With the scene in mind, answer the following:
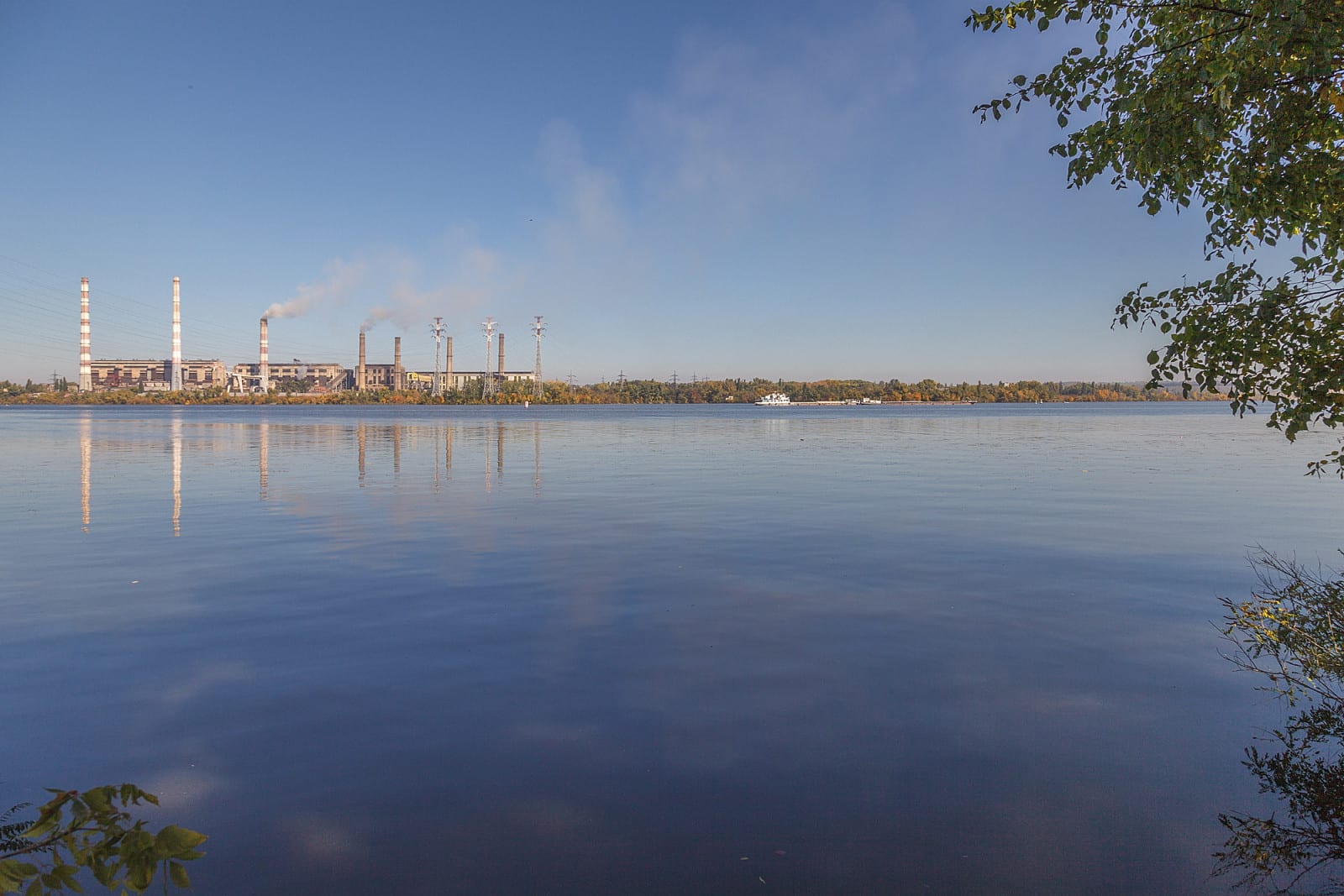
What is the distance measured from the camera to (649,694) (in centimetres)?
895

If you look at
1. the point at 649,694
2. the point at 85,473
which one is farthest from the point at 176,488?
the point at 649,694

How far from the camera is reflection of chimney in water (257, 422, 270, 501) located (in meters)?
29.1

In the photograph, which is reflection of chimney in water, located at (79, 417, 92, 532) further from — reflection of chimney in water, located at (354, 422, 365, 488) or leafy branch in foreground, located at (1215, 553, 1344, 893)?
leafy branch in foreground, located at (1215, 553, 1344, 893)

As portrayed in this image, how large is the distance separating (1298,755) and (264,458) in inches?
1648

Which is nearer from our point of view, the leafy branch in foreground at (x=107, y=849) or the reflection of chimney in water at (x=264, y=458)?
the leafy branch in foreground at (x=107, y=849)

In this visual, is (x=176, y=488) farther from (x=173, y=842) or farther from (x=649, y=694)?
(x=173, y=842)

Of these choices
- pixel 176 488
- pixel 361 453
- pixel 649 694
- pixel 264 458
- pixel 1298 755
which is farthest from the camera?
pixel 361 453

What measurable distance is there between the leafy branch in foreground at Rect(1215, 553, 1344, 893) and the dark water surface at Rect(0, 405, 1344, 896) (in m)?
Answer: 0.23

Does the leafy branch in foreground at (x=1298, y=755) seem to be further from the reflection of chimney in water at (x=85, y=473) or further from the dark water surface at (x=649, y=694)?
the reflection of chimney in water at (x=85, y=473)

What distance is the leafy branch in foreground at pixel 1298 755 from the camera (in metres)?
5.99

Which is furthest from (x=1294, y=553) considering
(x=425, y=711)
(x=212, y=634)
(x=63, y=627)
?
(x=63, y=627)

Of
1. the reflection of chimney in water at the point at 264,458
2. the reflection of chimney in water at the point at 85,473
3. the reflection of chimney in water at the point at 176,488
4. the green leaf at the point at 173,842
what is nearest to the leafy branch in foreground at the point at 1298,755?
the green leaf at the point at 173,842

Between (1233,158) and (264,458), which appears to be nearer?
(1233,158)

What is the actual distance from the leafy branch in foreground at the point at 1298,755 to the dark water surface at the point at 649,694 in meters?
0.23
